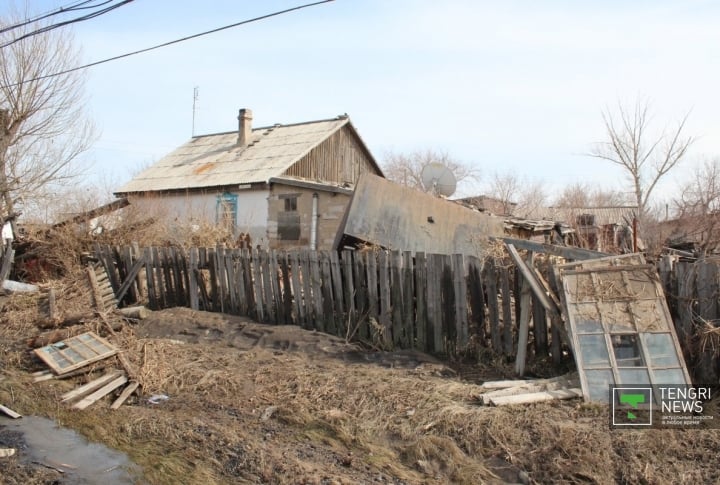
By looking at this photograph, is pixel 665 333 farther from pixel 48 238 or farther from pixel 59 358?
pixel 48 238

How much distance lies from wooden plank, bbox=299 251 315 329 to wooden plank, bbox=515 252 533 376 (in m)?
3.17

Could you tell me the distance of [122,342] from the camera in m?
7.65

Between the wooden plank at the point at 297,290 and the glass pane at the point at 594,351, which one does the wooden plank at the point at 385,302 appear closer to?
the wooden plank at the point at 297,290

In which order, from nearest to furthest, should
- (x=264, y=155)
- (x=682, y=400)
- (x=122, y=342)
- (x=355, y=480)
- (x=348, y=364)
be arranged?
1. (x=355, y=480)
2. (x=682, y=400)
3. (x=348, y=364)
4. (x=122, y=342)
5. (x=264, y=155)

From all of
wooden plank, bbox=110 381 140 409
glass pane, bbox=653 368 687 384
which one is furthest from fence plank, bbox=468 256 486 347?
wooden plank, bbox=110 381 140 409

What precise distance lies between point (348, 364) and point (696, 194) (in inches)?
565

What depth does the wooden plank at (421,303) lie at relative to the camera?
6.86 m

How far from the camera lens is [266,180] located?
64.0 ft

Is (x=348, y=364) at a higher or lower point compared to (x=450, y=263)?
lower

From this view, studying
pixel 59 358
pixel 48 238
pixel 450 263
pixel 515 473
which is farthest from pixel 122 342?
pixel 48 238

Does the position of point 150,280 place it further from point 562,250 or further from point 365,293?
point 562,250

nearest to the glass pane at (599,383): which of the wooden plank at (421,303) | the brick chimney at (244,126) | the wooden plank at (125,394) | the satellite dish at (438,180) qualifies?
the wooden plank at (421,303)

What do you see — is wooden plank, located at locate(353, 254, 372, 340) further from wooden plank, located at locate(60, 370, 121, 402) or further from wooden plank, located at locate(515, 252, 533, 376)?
wooden plank, located at locate(60, 370, 121, 402)

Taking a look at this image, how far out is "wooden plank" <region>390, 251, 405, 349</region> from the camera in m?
7.07
